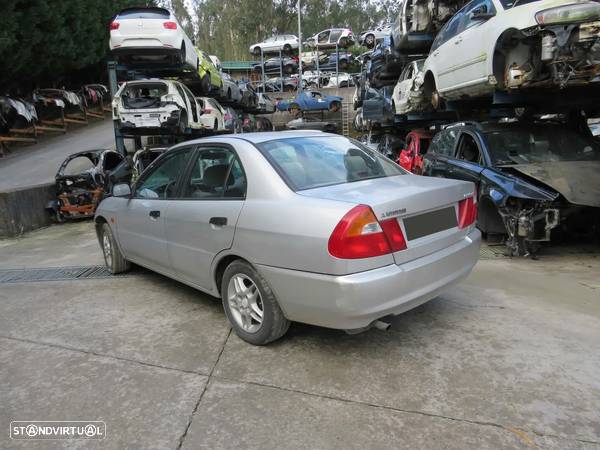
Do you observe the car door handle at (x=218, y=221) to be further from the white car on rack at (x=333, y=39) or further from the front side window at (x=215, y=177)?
the white car on rack at (x=333, y=39)

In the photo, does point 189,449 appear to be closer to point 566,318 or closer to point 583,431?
point 583,431

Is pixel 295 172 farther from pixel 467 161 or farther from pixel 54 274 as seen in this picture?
pixel 54 274

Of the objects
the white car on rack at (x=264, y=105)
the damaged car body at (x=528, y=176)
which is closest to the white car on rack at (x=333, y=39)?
the white car on rack at (x=264, y=105)

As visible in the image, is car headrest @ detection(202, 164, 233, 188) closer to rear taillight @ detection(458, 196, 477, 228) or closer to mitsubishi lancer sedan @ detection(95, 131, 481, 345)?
mitsubishi lancer sedan @ detection(95, 131, 481, 345)

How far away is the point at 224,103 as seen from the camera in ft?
59.5

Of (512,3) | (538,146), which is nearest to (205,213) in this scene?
(538,146)

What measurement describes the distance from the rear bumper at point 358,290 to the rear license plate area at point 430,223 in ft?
0.53

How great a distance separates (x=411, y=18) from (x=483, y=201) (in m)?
6.53

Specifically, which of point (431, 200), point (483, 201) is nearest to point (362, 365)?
point (431, 200)

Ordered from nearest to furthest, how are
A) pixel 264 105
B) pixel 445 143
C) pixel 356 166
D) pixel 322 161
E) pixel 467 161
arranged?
pixel 322 161 → pixel 356 166 → pixel 467 161 → pixel 445 143 → pixel 264 105

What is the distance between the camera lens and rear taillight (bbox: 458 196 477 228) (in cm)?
331

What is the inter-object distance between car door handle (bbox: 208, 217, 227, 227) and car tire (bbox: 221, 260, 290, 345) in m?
0.30

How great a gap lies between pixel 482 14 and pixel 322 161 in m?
4.68

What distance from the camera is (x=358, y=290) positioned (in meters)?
2.60
